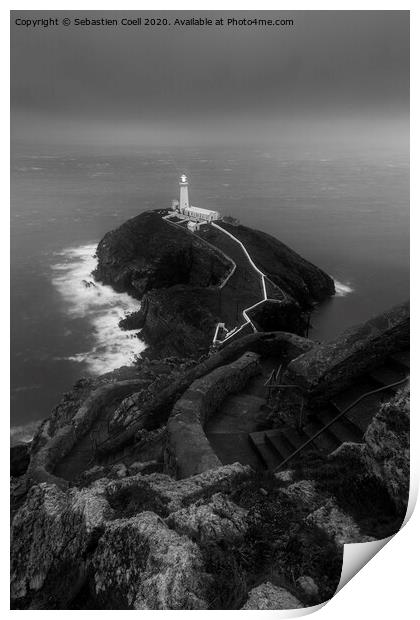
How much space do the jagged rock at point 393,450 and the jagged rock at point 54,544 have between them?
8.49 feet

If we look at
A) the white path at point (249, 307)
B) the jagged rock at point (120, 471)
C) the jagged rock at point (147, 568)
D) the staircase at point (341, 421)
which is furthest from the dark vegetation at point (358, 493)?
the white path at point (249, 307)

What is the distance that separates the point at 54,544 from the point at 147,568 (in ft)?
3.91

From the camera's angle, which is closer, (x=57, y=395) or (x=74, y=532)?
(x=74, y=532)

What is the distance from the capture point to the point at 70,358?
2548cm

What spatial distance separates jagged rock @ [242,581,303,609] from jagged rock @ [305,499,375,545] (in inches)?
23.7

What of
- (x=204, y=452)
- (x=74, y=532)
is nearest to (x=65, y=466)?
(x=204, y=452)

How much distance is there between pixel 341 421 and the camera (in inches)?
201

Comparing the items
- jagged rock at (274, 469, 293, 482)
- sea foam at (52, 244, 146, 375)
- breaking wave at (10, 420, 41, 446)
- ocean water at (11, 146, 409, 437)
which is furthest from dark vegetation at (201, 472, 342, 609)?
sea foam at (52, 244, 146, 375)

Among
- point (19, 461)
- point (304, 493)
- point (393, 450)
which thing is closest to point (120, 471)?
point (304, 493)

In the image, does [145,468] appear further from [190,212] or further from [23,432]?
[190,212]

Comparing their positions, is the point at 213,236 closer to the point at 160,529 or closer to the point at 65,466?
the point at 65,466

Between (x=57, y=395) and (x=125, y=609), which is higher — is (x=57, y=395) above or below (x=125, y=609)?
below

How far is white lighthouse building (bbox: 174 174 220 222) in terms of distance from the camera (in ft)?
163

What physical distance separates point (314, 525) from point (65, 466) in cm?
736
